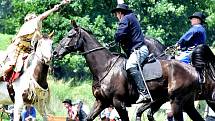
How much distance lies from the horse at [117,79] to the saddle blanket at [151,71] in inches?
3.7

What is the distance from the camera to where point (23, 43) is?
1427 centimetres

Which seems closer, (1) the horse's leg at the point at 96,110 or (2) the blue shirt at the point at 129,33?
(1) the horse's leg at the point at 96,110

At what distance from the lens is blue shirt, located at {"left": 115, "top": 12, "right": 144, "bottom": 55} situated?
13.2m

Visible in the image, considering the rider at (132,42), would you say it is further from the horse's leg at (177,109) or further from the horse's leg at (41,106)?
the horse's leg at (41,106)

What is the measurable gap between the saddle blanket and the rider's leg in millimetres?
212

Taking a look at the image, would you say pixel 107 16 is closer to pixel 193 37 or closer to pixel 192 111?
pixel 193 37

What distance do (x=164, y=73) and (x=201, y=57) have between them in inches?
42.7

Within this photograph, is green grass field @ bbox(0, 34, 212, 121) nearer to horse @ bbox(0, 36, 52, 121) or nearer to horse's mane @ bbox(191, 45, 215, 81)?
horse's mane @ bbox(191, 45, 215, 81)

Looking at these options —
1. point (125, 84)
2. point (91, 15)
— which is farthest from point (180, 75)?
point (91, 15)

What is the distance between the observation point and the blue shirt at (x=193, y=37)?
14426 mm

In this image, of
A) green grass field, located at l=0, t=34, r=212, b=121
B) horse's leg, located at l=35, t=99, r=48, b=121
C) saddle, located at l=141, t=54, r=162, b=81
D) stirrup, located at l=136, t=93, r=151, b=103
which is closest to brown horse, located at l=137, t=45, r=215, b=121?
stirrup, located at l=136, t=93, r=151, b=103

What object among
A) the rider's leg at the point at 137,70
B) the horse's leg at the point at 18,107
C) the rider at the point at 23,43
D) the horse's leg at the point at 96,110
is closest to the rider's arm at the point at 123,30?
the rider's leg at the point at 137,70

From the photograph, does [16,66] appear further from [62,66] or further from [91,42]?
[62,66]

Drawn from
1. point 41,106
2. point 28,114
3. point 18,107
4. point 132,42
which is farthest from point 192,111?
point 28,114
